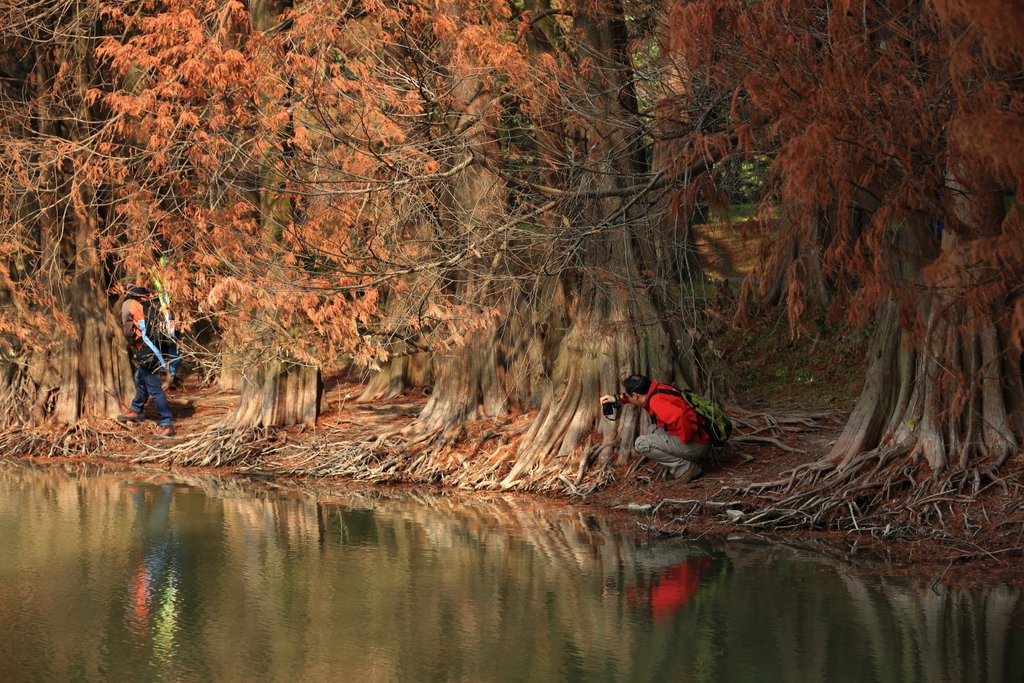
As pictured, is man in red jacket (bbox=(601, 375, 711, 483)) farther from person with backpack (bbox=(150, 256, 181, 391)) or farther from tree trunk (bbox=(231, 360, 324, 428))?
person with backpack (bbox=(150, 256, 181, 391))

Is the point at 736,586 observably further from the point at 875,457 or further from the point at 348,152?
the point at 348,152

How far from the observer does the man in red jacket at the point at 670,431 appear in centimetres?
1390

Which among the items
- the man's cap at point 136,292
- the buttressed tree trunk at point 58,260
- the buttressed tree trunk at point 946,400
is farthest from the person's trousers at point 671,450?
the buttressed tree trunk at point 58,260

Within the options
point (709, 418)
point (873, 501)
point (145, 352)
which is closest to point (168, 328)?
point (145, 352)

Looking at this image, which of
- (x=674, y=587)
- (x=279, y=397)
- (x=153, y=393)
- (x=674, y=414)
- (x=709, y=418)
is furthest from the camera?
(x=153, y=393)

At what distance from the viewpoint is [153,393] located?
19.0m

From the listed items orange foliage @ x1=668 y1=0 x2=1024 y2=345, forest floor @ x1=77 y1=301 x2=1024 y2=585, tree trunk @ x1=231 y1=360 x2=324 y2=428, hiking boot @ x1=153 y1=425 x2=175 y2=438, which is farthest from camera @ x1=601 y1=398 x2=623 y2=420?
hiking boot @ x1=153 y1=425 x2=175 y2=438

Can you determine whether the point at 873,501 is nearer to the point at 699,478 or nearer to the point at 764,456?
the point at 699,478

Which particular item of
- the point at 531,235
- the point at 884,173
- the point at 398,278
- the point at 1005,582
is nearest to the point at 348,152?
the point at 398,278

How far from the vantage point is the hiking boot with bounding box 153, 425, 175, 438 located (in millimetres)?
18922

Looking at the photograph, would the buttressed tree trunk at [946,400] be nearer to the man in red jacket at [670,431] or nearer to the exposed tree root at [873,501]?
the exposed tree root at [873,501]

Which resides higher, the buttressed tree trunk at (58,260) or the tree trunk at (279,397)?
the buttressed tree trunk at (58,260)

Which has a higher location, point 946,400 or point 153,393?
point 153,393

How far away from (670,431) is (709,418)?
410 millimetres
